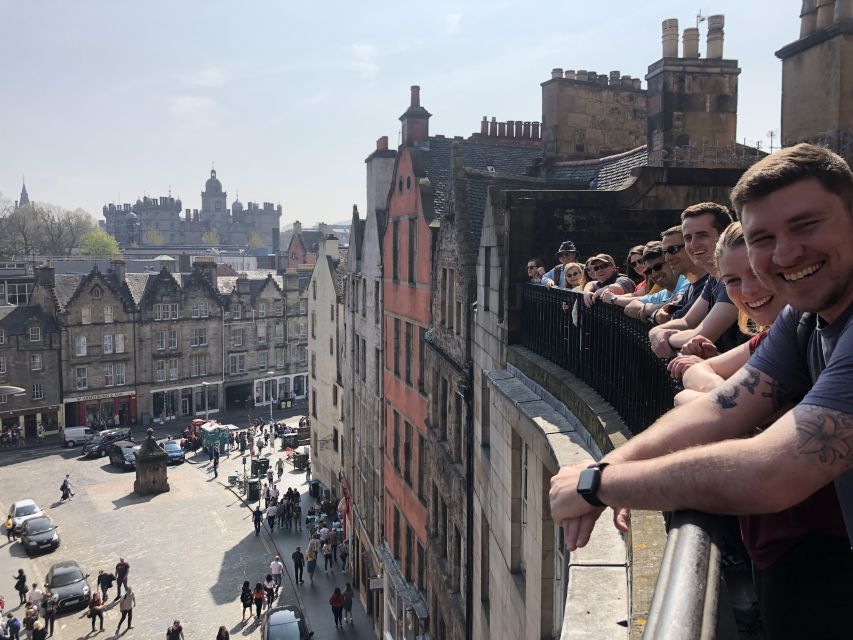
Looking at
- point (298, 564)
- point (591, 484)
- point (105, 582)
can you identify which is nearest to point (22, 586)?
point (105, 582)

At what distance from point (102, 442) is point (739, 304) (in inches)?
2007

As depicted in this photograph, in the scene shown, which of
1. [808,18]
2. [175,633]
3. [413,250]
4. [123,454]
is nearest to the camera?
[808,18]

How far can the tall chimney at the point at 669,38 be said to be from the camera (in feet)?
52.7

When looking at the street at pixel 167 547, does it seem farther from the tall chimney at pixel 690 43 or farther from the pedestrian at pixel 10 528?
the tall chimney at pixel 690 43

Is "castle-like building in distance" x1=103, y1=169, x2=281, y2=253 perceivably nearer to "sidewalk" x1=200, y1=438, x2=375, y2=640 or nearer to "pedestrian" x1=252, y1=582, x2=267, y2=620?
"sidewalk" x1=200, y1=438, x2=375, y2=640

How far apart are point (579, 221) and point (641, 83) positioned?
1381 centimetres

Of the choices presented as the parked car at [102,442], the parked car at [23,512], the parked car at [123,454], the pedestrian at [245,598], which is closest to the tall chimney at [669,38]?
the pedestrian at [245,598]

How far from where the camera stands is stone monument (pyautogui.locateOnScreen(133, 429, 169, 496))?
4003 centimetres

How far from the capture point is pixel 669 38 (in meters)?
16.2

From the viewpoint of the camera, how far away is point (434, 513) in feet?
62.2

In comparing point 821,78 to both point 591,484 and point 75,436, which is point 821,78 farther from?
point 75,436

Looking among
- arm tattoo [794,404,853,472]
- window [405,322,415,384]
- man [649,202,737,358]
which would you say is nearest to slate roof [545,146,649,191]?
window [405,322,415,384]

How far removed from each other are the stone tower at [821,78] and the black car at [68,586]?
26.8m

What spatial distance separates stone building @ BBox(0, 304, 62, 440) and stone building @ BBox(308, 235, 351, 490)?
21.8 meters
